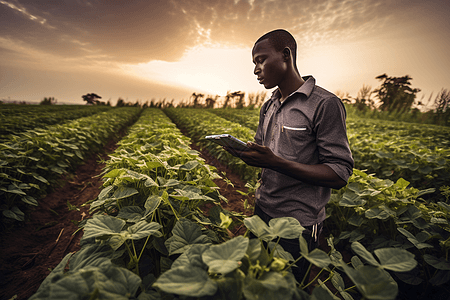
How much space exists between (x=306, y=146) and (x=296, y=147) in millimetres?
59

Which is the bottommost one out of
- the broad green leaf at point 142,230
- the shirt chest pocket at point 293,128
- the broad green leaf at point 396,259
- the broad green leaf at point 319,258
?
the broad green leaf at point 142,230

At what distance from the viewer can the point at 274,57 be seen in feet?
4.39

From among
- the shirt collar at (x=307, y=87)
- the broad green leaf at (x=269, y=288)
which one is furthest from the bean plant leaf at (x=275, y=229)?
the shirt collar at (x=307, y=87)

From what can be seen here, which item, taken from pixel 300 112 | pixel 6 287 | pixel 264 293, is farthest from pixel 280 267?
pixel 6 287

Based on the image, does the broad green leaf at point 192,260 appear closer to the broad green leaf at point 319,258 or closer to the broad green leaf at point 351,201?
the broad green leaf at point 319,258

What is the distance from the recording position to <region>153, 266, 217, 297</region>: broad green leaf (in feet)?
1.67

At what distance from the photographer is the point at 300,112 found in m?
1.25

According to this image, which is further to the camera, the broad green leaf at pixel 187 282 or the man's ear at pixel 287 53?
the man's ear at pixel 287 53

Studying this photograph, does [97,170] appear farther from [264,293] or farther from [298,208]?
[264,293]

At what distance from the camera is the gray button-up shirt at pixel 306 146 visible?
1.11 meters

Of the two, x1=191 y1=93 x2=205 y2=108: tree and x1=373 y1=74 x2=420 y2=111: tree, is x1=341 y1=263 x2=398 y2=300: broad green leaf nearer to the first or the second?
x1=373 y1=74 x2=420 y2=111: tree

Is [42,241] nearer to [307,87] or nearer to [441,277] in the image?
[307,87]

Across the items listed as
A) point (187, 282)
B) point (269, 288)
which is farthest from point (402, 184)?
point (187, 282)

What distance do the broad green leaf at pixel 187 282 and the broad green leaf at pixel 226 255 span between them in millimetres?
40
